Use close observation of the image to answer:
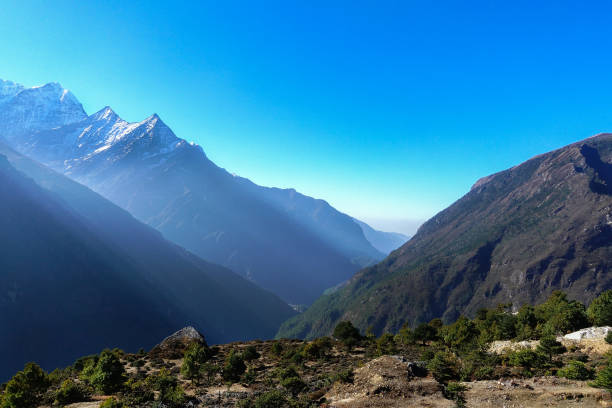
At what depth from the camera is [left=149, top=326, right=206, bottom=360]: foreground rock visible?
53.0m

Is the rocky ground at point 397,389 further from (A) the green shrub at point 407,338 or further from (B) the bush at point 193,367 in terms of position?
(A) the green shrub at point 407,338

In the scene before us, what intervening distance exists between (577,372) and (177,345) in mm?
61184

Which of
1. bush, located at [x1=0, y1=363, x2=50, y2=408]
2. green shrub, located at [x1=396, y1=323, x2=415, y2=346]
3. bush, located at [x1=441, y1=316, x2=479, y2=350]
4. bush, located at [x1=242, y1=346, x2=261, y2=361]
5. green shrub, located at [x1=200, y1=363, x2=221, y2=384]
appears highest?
bush, located at [x1=0, y1=363, x2=50, y2=408]

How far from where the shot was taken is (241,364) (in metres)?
39.2

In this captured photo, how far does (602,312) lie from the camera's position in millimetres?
44750

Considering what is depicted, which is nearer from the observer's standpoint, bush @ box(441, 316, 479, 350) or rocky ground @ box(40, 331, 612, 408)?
rocky ground @ box(40, 331, 612, 408)

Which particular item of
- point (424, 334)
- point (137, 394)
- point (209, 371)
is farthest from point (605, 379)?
point (424, 334)

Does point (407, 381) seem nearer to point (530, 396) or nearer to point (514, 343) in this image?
point (530, 396)

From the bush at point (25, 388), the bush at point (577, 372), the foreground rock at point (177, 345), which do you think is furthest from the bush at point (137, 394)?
the bush at point (577, 372)

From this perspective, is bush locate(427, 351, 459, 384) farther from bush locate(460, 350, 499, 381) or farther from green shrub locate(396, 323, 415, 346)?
green shrub locate(396, 323, 415, 346)

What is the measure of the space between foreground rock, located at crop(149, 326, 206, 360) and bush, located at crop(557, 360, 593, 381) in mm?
55263

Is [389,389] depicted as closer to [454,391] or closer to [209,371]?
[454,391]

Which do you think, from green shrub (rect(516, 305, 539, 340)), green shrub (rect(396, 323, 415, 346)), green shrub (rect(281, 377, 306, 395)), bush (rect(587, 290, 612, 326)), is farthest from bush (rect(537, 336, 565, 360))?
green shrub (rect(396, 323, 415, 346))

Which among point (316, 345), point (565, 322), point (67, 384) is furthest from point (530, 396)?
point (67, 384)
